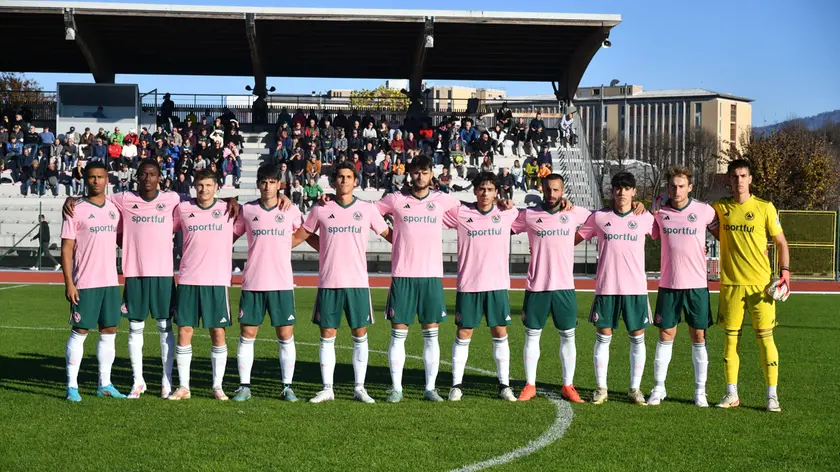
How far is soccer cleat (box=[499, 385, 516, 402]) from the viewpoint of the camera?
8.88 meters

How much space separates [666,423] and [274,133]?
31046 mm

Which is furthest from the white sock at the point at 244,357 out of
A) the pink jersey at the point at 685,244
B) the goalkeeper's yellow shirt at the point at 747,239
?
the goalkeeper's yellow shirt at the point at 747,239

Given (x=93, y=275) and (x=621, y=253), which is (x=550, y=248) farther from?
(x=93, y=275)

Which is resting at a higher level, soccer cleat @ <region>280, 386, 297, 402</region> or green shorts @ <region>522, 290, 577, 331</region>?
green shorts @ <region>522, 290, 577, 331</region>

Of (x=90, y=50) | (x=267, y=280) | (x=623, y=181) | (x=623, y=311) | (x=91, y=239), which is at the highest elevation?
(x=90, y=50)

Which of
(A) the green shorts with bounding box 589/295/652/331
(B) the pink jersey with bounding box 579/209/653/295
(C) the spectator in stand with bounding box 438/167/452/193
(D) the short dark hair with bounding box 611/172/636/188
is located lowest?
(A) the green shorts with bounding box 589/295/652/331

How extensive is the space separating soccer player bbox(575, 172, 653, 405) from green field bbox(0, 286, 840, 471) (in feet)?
1.52

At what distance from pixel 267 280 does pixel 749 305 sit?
4.17 meters

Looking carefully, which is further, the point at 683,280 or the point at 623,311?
the point at 623,311

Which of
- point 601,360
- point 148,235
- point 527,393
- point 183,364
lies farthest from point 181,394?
point 601,360

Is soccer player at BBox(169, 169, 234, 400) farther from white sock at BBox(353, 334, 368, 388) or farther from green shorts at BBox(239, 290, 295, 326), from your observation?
white sock at BBox(353, 334, 368, 388)

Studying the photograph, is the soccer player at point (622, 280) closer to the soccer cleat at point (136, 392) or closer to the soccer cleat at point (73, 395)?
the soccer cleat at point (136, 392)

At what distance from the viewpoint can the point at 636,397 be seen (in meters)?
8.74

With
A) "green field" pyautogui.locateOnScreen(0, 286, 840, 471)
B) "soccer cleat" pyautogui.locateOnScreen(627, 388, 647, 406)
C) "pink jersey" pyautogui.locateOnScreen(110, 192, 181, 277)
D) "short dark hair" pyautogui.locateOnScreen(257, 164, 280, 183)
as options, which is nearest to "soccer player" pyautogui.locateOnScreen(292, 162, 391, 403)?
"green field" pyautogui.locateOnScreen(0, 286, 840, 471)
